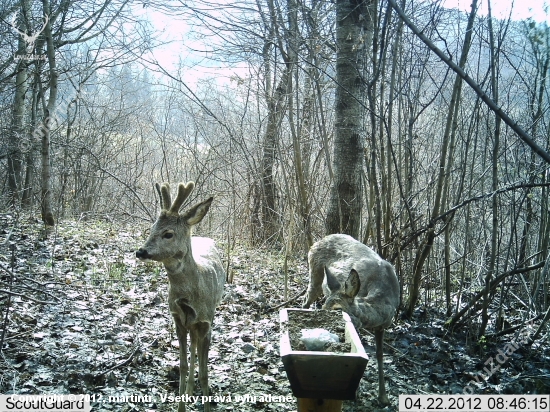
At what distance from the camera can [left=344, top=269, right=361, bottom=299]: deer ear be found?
4.39 m

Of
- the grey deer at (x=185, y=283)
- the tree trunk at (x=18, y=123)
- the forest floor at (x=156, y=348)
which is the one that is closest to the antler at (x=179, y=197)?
the grey deer at (x=185, y=283)

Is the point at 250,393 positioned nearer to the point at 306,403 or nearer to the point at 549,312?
the point at 306,403

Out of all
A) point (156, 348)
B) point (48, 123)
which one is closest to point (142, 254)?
point (156, 348)

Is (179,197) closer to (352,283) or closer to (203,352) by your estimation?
(203,352)

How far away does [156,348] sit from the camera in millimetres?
5328

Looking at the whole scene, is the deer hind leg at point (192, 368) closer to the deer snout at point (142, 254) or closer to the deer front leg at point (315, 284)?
the deer snout at point (142, 254)

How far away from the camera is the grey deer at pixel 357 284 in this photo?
4484 millimetres

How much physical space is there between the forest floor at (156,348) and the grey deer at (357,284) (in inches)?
27.0

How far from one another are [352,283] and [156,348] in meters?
2.22

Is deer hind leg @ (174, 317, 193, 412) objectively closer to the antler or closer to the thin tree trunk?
the antler

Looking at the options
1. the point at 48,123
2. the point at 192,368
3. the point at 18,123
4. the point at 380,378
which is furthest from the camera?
the point at 18,123

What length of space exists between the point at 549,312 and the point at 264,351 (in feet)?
9.43

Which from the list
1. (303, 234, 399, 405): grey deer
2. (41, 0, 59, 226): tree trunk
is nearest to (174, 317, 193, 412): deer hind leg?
(303, 234, 399, 405): grey deer

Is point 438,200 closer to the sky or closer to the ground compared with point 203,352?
closer to the sky
